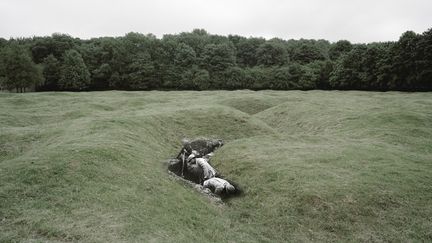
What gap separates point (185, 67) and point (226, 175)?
79.6m

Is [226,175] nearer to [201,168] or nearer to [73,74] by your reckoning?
[201,168]

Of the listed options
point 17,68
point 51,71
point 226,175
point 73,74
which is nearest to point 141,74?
point 73,74

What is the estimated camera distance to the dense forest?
71.2 metres

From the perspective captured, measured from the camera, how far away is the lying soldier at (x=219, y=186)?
2084cm

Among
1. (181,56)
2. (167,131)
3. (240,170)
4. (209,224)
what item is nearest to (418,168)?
(240,170)

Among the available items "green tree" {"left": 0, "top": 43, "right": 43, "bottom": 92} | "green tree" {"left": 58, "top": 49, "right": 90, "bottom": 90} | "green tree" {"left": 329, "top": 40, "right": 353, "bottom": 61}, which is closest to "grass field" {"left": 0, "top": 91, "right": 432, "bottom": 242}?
"green tree" {"left": 0, "top": 43, "right": 43, "bottom": 92}

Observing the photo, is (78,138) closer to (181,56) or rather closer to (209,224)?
(209,224)

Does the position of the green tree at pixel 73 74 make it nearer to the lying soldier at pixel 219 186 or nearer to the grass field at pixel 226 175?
the grass field at pixel 226 175

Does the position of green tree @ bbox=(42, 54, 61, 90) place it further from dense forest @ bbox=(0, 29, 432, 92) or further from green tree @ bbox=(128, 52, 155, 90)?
green tree @ bbox=(128, 52, 155, 90)

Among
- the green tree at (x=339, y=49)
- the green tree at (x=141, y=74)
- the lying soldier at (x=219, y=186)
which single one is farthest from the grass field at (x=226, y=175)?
the green tree at (x=339, y=49)

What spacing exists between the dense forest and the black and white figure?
55.7 meters

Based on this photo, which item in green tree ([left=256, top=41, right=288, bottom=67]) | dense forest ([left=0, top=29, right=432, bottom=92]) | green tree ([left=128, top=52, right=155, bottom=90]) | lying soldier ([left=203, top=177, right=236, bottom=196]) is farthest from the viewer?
green tree ([left=256, top=41, right=288, bottom=67])

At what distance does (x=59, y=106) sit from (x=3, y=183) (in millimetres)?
31720

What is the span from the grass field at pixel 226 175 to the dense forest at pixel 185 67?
152 ft
